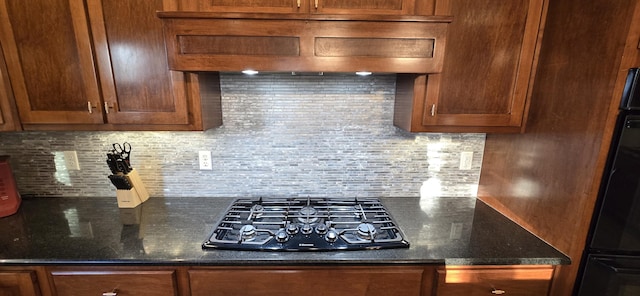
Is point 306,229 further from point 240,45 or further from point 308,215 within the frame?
point 240,45

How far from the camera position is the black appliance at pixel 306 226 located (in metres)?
1.20

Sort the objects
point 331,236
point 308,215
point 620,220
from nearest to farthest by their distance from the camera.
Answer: point 620,220
point 331,236
point 308,215

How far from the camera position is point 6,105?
125 cm

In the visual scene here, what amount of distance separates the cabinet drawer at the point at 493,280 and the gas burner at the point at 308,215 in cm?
61

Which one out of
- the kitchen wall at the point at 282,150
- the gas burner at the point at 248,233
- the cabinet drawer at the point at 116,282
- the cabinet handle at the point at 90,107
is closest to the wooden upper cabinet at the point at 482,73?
the kitchen wall at the point at 282,150

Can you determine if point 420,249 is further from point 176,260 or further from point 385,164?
point 176,260

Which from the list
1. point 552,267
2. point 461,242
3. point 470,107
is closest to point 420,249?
point 461,242

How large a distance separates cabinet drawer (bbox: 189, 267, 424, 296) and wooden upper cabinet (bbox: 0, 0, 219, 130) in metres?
0.71

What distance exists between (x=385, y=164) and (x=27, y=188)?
216 centimetres

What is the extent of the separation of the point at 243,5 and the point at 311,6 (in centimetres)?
28

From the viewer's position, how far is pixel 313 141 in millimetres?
1653

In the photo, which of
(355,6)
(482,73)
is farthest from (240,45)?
(482,73)

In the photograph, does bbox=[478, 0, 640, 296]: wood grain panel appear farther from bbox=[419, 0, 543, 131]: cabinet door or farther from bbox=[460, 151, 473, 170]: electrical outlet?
bbox=[460, 151, 473, 170]: electrical outlet

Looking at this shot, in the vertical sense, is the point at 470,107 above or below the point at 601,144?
above
